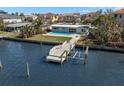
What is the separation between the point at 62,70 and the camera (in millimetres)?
32625

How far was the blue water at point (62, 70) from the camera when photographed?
2852cm

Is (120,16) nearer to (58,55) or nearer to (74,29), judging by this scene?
(74,29)

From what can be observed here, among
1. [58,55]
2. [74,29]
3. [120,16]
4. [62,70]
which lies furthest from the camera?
[74,29]

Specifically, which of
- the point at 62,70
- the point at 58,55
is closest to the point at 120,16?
the point at 58,55

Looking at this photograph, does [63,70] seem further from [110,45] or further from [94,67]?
[110,45]

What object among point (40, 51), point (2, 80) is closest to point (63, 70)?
point (2, 80)

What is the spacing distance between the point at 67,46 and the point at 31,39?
47.6 ft

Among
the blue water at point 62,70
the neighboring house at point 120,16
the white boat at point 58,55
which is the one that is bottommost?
the blue water at point 62,70

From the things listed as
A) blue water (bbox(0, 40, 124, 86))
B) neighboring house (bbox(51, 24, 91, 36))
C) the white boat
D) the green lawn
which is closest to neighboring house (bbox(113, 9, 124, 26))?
neighboring house (bbox(51, 24, 91, 36))

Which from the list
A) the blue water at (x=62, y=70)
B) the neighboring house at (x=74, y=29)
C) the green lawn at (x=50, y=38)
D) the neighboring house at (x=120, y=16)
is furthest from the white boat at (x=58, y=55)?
the neighboring house at (x=120, y=16)

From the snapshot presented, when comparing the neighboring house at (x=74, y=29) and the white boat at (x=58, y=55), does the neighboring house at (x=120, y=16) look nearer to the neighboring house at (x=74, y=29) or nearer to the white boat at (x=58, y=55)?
the neighboring house at (x=74, y=29)

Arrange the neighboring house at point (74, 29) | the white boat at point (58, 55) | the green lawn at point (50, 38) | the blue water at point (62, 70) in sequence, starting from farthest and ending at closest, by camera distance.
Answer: the neighboring house at point (74, 29) → the green lawn at point (50, 38) → the white boat at point (58, 55) → the blue water at point (62, 70)

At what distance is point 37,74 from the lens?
31031 millimetres

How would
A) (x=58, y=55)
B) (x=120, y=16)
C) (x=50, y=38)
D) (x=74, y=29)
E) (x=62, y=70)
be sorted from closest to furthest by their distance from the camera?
(x=62, y=70), (x=58, y=55), (x=50, y=38), (x=120, y=16), (x=74, y=29)
